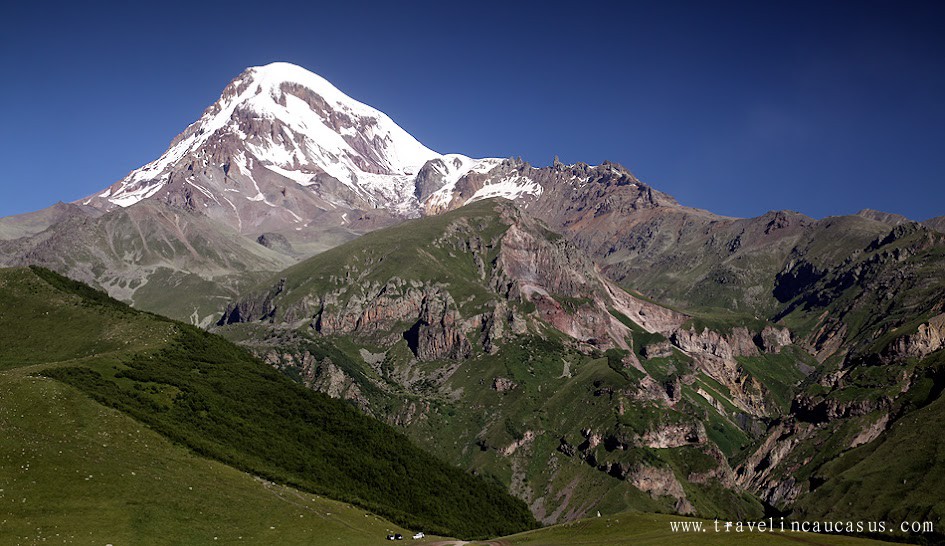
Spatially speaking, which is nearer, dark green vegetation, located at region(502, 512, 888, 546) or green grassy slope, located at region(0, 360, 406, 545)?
green grassy slope, located at region(0, 360, 406, 545)

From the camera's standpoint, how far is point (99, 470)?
152 m

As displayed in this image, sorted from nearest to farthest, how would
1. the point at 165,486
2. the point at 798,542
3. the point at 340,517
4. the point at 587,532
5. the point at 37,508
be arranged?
1. the point at 37,508
2. the point at 798,542
3. the point at 165,486
4. the point at 340,517
5. the point at 587,532

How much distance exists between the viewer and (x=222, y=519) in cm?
15088

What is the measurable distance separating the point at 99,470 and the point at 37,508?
752 inches

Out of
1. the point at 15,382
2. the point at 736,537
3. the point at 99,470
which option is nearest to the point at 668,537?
the point at 736,537

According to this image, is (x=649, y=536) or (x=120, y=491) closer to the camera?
(x=120, y=491)

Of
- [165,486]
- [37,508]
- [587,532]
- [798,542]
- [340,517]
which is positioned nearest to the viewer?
[37,508]

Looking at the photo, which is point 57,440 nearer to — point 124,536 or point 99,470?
point 99,470

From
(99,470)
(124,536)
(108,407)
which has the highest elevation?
(108,407)

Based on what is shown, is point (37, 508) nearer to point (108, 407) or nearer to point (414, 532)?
point (108, 407)

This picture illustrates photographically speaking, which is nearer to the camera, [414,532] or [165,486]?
[165,486]

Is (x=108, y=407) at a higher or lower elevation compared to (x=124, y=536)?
higher

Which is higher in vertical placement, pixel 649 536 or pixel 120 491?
pixel 120 491

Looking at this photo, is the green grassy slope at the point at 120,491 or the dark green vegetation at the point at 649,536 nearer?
the green grassy slope at the point at 120,491
